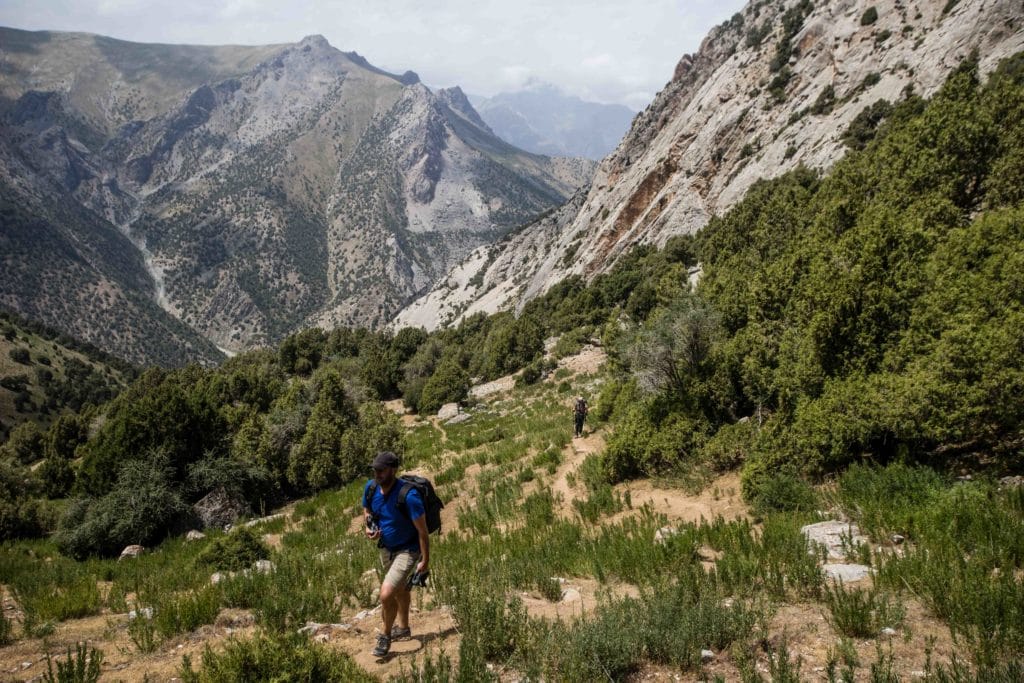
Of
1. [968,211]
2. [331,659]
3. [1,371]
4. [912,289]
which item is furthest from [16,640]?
[1,371]

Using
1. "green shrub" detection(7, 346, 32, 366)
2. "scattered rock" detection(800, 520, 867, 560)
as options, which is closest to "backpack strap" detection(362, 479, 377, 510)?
"scattered rock" detection(800, 520, 867, 560)

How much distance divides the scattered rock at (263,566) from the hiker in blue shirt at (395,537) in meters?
3.36

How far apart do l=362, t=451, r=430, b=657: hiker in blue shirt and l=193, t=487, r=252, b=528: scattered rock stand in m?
11.4

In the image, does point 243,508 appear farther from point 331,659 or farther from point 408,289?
point 408,289

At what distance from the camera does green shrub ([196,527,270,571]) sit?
877cm

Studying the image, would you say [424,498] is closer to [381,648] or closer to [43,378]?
[381,648]

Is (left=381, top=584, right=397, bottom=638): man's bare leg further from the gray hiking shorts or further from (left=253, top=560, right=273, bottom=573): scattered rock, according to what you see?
(left=253, top=560, right=273, bottom=573): scattered rock

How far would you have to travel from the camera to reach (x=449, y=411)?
25.9 meters

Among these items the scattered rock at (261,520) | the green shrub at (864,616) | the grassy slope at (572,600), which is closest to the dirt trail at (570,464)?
the grassy slope at (572,600)

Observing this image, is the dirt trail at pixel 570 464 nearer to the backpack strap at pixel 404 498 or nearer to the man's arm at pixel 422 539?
the man's arm at pixel 422 539

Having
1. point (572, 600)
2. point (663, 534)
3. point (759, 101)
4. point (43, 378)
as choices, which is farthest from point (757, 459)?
point (43, 378)

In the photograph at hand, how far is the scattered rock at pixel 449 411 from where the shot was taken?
83.1ft

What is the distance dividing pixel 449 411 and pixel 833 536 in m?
21.1

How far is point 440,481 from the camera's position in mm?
13922
